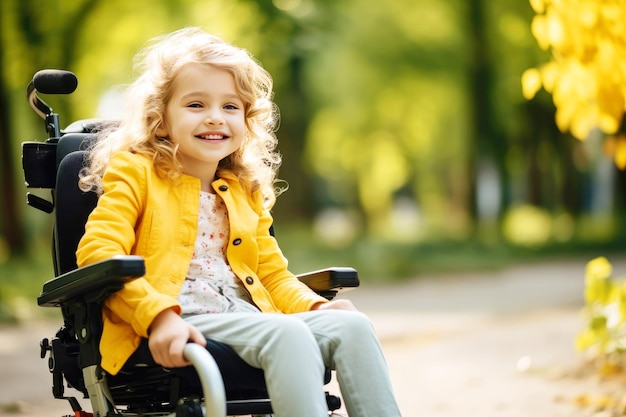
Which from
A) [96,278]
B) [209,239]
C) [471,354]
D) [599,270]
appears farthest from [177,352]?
[471,354]

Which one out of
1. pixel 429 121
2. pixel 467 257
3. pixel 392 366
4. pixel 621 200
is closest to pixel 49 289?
pixel 392 366

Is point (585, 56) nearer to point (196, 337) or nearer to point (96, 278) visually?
point (196, 337)

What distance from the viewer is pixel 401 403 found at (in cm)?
508

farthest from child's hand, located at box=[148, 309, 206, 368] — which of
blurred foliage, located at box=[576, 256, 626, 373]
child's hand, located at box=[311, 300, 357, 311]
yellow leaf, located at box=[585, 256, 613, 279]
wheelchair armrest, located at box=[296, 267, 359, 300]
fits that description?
yellow leaf, located at box=[585, 256, 613, 279]

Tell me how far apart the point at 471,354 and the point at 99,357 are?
4185mm

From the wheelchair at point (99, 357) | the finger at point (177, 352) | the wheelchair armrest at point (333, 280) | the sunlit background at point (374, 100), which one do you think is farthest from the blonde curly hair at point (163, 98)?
the sunlit background at point (374, 100)

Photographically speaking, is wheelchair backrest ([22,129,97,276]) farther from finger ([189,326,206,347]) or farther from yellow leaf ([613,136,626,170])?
yellow leaf ([613,136,626,170])

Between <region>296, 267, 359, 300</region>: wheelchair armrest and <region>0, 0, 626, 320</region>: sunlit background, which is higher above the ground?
<region>0, 0, 626, 320</region>: sunlit background

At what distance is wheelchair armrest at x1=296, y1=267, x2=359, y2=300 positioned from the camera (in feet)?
10.4

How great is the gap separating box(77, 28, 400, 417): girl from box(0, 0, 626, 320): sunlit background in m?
7.13

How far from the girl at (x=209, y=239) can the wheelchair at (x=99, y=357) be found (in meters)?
0.05

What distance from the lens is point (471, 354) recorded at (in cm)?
657

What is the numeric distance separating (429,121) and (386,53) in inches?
179

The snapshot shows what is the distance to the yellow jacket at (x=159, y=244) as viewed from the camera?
8.86 feet
